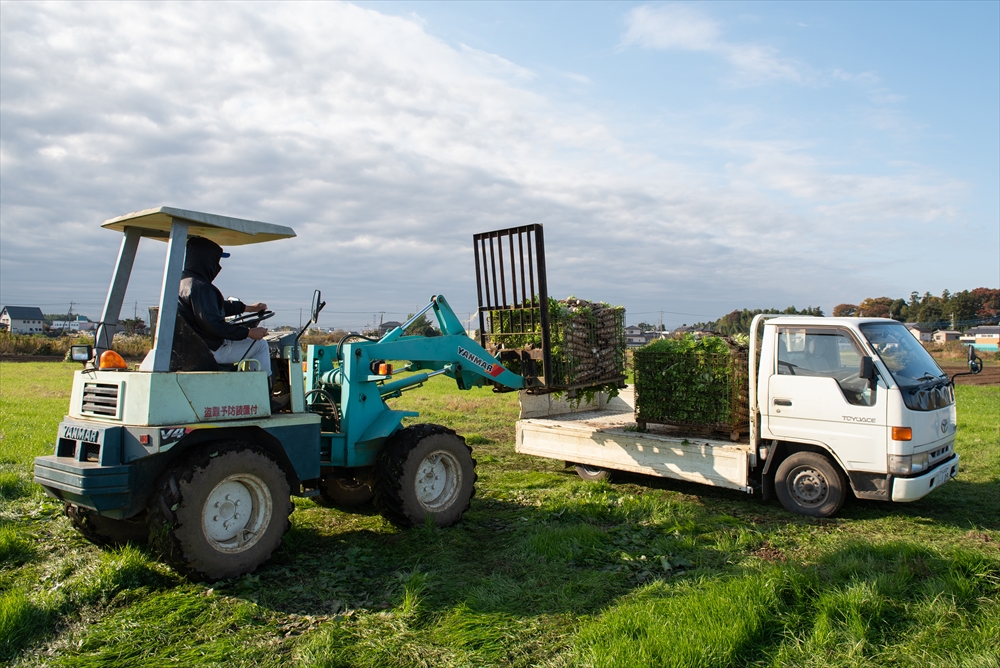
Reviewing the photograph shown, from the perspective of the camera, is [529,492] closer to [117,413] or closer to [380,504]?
[380,504]

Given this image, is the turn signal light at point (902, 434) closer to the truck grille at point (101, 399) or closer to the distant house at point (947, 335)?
the truck grille at point (101, 399)

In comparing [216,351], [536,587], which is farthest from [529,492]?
A: [216,351]

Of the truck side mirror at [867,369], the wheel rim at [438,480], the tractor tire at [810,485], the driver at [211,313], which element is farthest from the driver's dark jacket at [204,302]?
the truck side mirror at [867,369]

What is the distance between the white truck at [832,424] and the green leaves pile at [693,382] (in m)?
0.35

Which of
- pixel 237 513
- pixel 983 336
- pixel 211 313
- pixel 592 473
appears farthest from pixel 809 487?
pixel 983 336

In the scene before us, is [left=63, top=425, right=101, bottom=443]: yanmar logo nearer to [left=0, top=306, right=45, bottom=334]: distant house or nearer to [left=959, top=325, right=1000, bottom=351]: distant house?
[left=959, top=325, right=1000, bottom=351]: distant house

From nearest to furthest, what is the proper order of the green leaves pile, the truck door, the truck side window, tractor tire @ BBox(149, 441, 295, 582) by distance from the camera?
tractor tire @ BBox(149, 441, 295, 582)
the truck door
the truck side window
the green leaves pile

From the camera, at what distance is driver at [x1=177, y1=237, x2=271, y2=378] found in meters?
5.66

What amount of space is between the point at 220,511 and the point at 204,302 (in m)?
1.70

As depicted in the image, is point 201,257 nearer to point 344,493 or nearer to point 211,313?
point 211,313

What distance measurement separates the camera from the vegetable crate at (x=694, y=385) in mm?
8312

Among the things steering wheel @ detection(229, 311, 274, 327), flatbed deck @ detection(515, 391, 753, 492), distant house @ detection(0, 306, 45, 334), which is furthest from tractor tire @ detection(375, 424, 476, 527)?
distant house @ detection(0, 306, 45, 334)

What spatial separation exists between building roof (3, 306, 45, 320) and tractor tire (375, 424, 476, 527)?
10194 centimetres

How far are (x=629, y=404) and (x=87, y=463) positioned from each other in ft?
28.4
